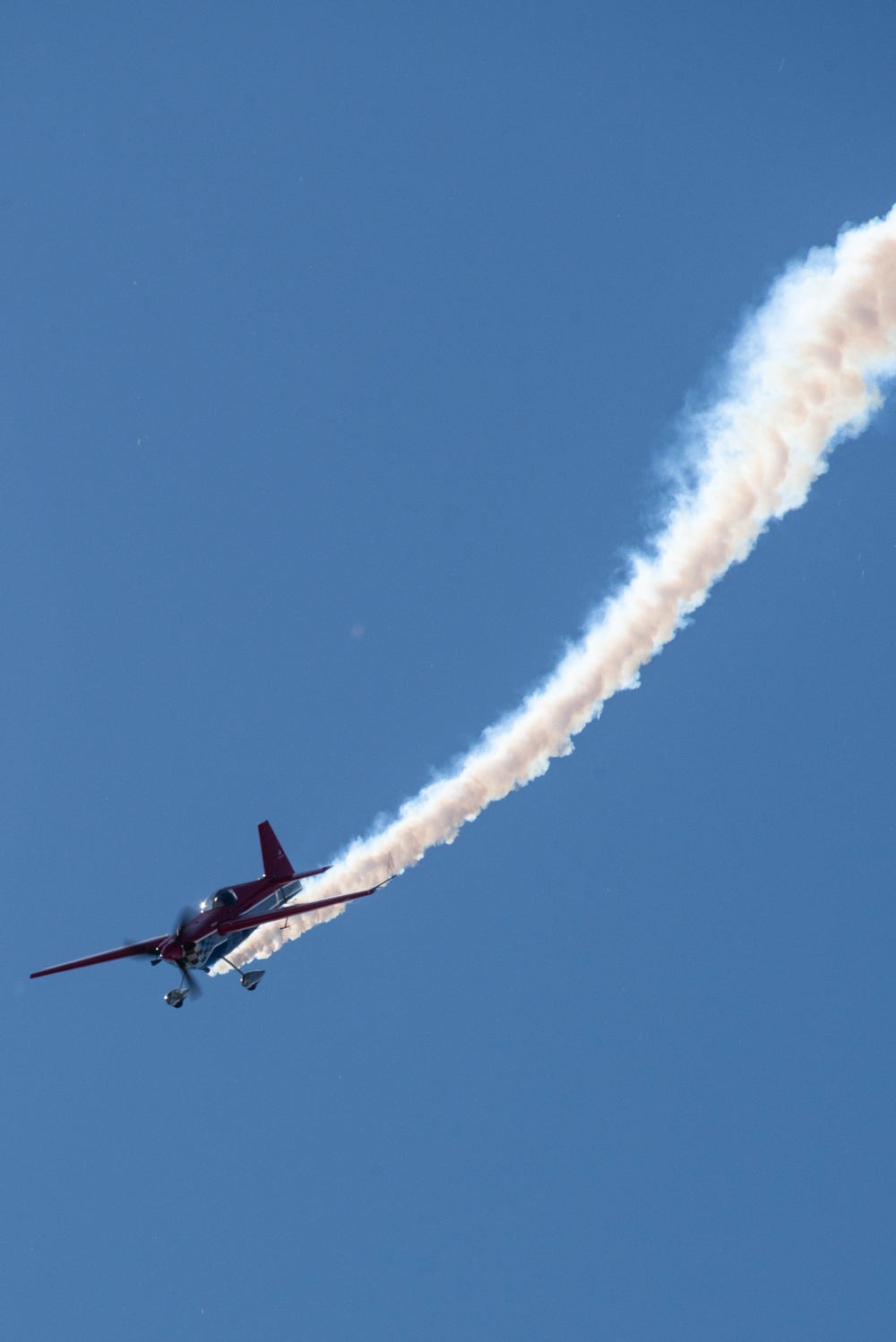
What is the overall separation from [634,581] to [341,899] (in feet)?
54.6

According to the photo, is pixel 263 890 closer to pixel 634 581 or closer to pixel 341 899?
pixel 341 899

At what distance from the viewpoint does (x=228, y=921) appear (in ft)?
189

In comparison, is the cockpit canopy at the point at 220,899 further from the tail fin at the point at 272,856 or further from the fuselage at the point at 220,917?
the tail fin at the point at 272,856

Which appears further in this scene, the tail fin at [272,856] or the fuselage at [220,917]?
the tail fin at [272,856]

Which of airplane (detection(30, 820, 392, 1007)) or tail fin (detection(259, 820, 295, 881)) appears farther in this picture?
tail fin (detection(259, 820, 295, 881))

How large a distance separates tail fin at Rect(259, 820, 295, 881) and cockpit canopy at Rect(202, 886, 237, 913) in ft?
9.18

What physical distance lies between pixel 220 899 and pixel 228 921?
43.6 inches

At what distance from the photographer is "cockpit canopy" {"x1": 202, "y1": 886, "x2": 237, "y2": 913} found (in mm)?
58250

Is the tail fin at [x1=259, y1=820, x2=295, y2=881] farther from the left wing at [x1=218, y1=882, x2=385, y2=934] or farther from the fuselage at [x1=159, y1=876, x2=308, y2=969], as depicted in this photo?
the left wing at [x1=218, y1=882, x2=385, y2=934]

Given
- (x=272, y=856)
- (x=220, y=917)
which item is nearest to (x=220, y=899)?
(x=220, y=917)

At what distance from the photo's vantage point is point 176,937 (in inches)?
2203

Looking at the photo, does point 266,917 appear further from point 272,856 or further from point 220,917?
point 272,856

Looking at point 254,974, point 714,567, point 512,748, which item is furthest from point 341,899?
point 714,567

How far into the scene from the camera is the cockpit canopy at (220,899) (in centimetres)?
5825
